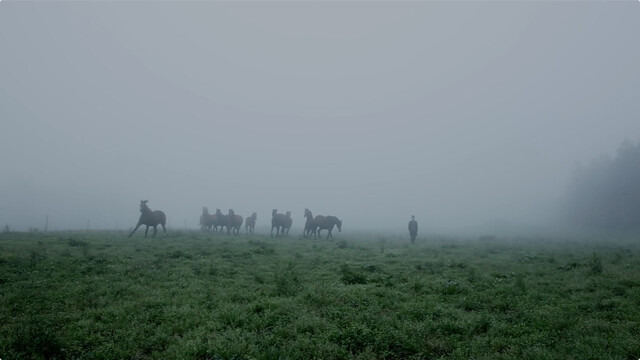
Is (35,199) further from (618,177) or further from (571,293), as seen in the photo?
(618,177)

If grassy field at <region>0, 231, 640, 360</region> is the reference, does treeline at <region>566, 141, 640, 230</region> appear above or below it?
above

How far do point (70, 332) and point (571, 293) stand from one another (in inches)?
612

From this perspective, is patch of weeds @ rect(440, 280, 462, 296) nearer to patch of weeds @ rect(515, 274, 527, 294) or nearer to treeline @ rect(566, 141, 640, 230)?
patch of weeds @ rect(515, 274, 527, 294)

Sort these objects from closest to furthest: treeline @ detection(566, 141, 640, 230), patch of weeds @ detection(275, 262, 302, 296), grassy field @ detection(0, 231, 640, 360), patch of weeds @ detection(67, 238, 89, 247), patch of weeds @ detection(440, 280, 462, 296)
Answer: grassy field @ detection(0, 231, 640, 360) < patch of weeds @ detection(275, 262, 302, 296) < patch of weeds @ detection(440, 280, 462, 296) < patch of weeds @ detection(67, 238, 89, 247) < treeline @ detection(566, 141, 640, 230)

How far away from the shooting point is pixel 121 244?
22.6 meters

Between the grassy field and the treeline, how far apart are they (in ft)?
197

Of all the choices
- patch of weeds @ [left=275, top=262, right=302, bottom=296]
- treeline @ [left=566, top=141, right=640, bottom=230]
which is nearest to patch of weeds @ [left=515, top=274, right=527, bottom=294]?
patch of weeds @ [left=275, top=262, right=302, bottom=296]

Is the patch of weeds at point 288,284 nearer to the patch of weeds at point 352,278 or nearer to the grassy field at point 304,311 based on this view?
the grassy field at point 304,311

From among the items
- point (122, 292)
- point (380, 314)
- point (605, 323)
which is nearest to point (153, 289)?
point (122, 292)

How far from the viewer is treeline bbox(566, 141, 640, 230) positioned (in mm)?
63112

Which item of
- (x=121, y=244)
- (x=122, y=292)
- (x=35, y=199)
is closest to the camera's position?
(x=122, y=292)

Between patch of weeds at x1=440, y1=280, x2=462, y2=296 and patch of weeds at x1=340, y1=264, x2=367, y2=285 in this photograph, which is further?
patch of weeds at x1=340, y1=264, x2=367, y2=285

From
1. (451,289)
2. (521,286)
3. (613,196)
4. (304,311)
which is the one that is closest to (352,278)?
(451,289)

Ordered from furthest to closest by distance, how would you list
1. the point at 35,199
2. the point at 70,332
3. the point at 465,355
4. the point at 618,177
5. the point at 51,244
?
the point at 35,199 < the point at 618,177 < the point at 51,244 < the point at 70,332 < the point at 465,355
